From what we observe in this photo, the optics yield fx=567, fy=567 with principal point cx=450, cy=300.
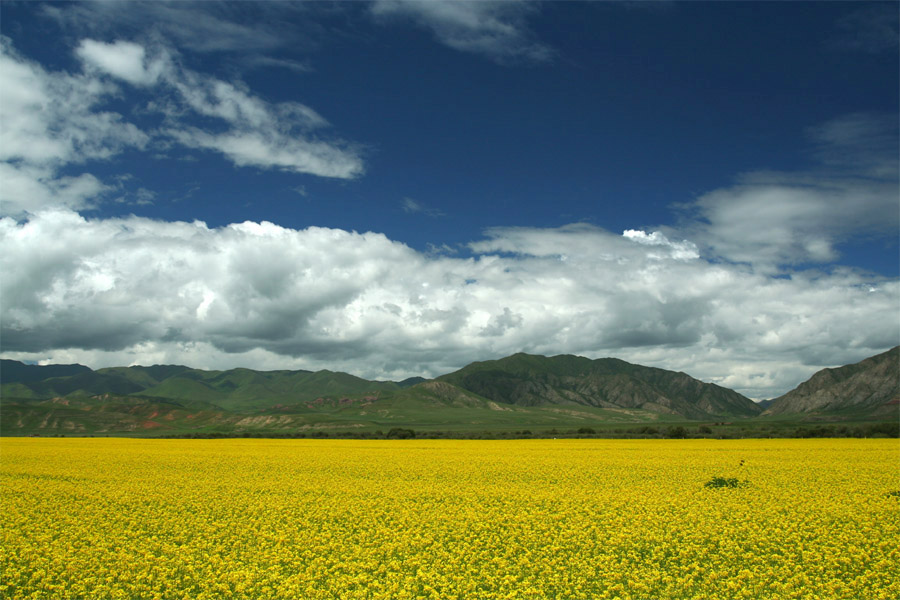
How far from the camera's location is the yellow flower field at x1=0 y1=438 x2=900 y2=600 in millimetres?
13102

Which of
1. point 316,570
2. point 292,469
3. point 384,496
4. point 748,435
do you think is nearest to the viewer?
point 316,570

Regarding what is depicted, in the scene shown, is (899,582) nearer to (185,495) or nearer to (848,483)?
(848,483)

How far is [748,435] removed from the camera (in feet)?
281

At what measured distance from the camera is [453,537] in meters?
17.2

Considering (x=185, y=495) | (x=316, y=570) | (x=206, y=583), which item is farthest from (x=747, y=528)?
(x=185, y=495)

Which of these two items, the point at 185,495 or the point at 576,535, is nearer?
the point at 576,535

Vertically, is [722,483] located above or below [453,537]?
above

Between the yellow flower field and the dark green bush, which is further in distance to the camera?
the dark green bush

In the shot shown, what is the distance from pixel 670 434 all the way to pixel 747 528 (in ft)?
258

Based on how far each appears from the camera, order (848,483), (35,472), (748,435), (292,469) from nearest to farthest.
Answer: (848,483), (35,472), (292,469), (748,435)

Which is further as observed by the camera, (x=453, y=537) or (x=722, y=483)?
(x=722, y=483)

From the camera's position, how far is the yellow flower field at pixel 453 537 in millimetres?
13102

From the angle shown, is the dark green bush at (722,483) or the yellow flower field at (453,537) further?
the dark green bush at (722,483)

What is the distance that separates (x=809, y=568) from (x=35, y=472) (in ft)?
133
